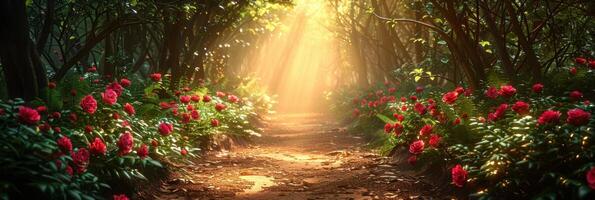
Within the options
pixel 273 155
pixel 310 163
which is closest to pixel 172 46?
pixel 273 155

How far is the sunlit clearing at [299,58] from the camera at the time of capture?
33.9m

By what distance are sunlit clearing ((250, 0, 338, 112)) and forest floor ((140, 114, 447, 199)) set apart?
1748 centimetres

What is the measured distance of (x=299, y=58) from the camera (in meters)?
63.2

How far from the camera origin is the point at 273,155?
31.4 feet

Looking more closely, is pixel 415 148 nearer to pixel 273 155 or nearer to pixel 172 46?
pixel 273 155

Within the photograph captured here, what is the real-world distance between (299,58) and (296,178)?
56.6 meters

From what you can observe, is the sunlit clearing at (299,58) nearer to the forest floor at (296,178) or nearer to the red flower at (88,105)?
the forest floor at (296,178)

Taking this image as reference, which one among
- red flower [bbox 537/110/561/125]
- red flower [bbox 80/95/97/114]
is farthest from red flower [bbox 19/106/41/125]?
red flower [bbox 537/110/561/125]

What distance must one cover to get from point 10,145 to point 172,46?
8822 millimetres

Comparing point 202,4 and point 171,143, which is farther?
point 202,4

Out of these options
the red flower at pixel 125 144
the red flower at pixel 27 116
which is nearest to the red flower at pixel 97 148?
the red flower at pixel 125 144

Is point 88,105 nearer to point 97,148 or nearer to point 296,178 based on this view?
point 97,148

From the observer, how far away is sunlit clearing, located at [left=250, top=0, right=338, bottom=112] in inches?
1335

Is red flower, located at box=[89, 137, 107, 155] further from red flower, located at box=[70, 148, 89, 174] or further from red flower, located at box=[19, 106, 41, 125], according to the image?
red flower, located at box=[19, 106, 41, 125]
